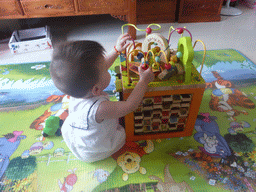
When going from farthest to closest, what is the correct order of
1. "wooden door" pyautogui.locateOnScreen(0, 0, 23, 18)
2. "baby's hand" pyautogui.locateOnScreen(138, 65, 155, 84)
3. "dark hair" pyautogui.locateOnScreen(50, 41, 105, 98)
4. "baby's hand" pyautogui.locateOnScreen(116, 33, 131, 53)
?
"wooden door" pyautogui.locateOnScreen(0, 0, 23, 18)
"baby's hand" pyautogui.locateOnScreen(116, 33, 131, 53)
"baby's hand" pyautogui.locateOnScreen(138, 65, 155, 84)
"dark hair" pyautogui.locateOnScreen(50, 41, 105, 98)

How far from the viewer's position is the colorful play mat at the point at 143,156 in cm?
74

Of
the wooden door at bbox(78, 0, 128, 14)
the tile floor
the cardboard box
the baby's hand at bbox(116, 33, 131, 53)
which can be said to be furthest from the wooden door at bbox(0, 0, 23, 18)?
the baby's hand at bbox(116, 33, 131, 53)

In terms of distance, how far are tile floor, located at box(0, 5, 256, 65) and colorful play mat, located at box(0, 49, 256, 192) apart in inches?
21.4

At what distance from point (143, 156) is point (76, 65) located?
19.7 inches

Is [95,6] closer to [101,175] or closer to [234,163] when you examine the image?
[101,175]

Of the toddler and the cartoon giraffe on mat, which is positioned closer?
the toddler

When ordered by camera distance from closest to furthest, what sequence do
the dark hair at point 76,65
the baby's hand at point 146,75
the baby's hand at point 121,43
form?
the dark hair at point 76,65, the baby's hand at point 146,75, the baby's hand at point 121,43

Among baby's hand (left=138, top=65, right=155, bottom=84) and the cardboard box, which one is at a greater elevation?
baby's hand (left=138, top=65, right=155, bottom=84)

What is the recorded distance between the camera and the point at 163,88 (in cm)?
70

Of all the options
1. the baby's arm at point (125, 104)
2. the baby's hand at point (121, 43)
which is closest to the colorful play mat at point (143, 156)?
the baby's arm at point (125, 104)

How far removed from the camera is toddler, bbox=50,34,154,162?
1.82 ft

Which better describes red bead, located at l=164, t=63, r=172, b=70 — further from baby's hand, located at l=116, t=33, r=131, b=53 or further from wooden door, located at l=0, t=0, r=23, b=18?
wooden door, located at l=0, t=0, r=23, b=18

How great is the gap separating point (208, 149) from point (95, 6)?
4.40 ft

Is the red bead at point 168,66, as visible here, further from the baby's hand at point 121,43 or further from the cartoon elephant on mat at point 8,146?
the cartoon elephant on mat at point 8,146
